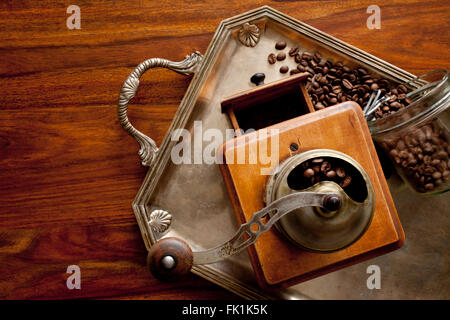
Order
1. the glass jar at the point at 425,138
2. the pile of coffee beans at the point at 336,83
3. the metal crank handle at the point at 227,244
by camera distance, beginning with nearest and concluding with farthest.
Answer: the metal crank handle at the point at 227,244
the glass jar at the point at 425,138
the pile of coffee beans at the point at 336,83

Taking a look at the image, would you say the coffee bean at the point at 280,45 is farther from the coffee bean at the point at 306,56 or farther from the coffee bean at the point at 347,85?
the coffee bean at the point at 347,85

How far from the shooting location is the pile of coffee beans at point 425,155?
797 mm

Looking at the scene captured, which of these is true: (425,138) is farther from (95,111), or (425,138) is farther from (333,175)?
(95,111)

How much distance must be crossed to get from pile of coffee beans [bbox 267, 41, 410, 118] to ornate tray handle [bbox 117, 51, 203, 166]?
196 millimetres

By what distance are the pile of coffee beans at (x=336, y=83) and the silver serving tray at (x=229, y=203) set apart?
19 millimetres

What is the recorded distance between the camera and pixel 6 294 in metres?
1.01

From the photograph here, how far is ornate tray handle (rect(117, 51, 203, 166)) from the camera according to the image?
0.86 meters

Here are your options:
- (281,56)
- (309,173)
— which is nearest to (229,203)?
(309,173)

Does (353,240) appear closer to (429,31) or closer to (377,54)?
(377,54)

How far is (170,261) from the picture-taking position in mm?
605

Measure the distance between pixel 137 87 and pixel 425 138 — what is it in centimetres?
64

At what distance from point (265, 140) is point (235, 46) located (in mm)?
309

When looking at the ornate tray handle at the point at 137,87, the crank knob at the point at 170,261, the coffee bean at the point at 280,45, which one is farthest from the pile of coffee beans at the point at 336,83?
the crank knob at the point at 170,261
